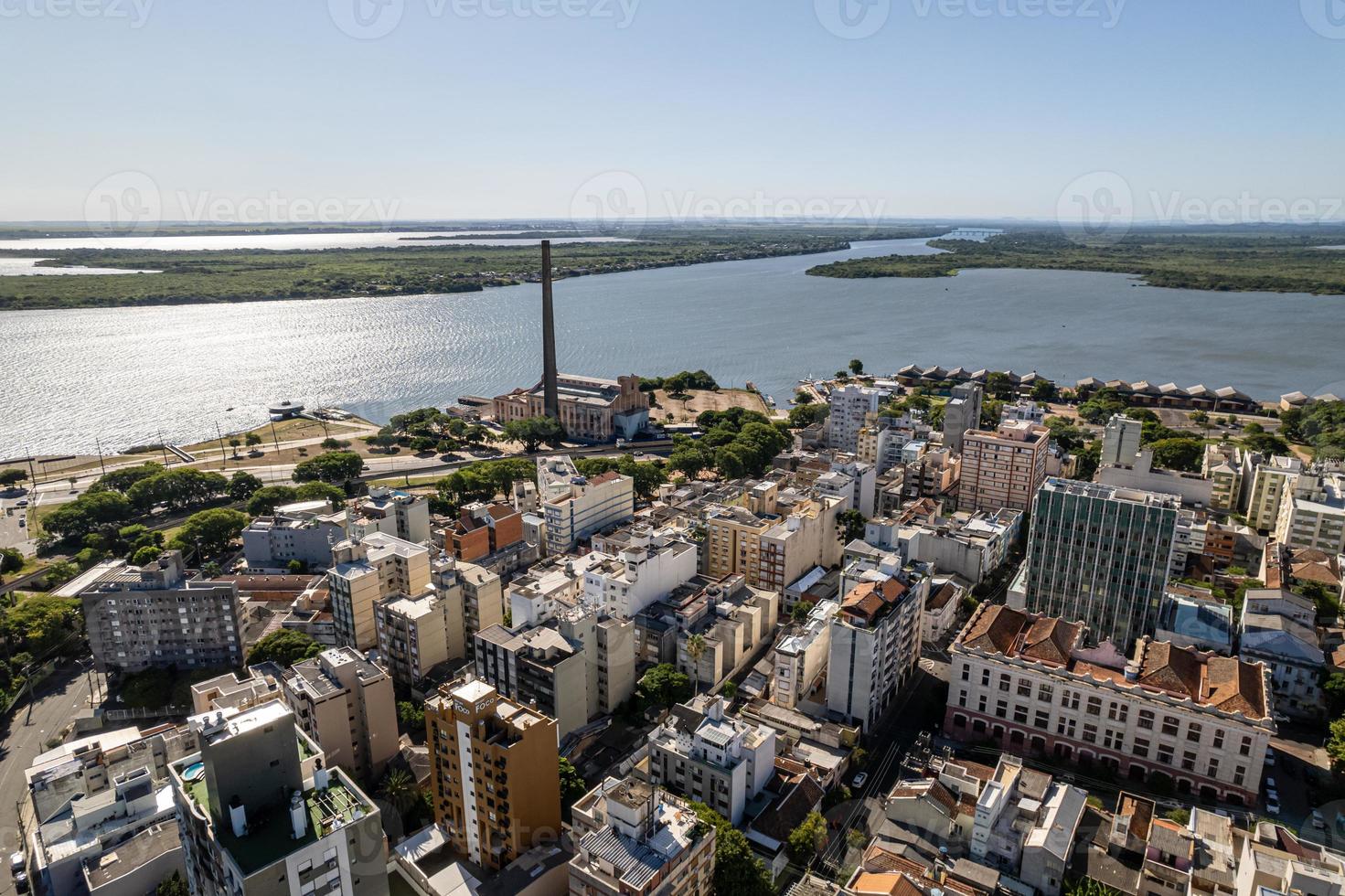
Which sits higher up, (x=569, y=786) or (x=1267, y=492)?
(x=1267, y=492)

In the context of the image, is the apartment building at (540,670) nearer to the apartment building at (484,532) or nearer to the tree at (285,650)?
the tree at (285,650)

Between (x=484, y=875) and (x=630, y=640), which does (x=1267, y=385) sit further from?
(x=484, y=875)

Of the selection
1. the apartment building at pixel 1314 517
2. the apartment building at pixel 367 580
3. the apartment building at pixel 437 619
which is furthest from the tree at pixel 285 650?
the apartment building at pixel 1314 517

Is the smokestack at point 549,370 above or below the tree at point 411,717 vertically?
above

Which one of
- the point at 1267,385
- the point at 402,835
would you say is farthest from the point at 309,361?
the point at 1267,385

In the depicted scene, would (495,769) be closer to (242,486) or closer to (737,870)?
(737,870)

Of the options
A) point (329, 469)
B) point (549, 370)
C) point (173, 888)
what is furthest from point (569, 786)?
point (549, 370)

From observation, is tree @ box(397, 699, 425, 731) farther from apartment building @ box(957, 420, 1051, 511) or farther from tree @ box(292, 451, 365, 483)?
apartment building @ box(957, 420, 1051, 511)

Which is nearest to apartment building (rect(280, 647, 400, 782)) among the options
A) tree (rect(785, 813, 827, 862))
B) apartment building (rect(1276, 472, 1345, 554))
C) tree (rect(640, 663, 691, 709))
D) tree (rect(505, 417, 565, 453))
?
tree (rect(640, 663, 691, 709))
